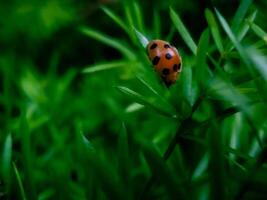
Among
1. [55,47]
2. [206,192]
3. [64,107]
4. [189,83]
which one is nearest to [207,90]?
[189,83]

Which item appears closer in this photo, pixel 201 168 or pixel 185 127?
pixel 185 127

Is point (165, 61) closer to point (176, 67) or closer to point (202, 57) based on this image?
point (176, 67)

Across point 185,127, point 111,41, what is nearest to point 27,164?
point 185,127

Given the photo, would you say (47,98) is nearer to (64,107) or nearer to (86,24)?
(64,107)

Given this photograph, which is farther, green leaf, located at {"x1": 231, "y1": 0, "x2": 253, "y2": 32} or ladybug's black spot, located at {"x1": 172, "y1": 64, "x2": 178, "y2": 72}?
ladybug's black spot, located at {"x1": 172, "y1": 64, "x2": 178, "y2": 72}

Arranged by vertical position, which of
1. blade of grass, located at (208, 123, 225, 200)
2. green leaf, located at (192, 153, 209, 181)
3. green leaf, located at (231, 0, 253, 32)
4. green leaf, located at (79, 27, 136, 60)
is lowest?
green leaf, located at (192, 153, 209, 181)

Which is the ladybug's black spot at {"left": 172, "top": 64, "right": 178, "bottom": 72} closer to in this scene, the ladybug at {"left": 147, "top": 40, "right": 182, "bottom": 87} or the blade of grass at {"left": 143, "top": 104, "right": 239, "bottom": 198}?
the ladybug at {"left": 147, "top": 40, "right": 182, "bottom": 87}

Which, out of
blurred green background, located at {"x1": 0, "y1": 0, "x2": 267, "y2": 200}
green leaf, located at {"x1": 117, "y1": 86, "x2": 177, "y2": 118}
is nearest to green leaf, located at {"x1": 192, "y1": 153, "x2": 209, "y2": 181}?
blurred green background, located at {"x1": 0, "y1": 0, "x2": 267, "y2": 200}
